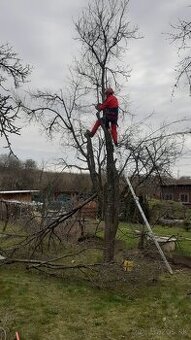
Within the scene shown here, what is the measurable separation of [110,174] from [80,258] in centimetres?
300

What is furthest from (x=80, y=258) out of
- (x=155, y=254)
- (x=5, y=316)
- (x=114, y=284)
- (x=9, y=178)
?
(x=9, y=178)

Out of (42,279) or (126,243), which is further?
(126,243)

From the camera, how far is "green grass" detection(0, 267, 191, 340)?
6680 mm

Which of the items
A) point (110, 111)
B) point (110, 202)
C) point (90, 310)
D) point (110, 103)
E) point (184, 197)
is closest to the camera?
point (90, 310)

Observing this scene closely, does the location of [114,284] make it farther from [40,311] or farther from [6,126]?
[6,126]

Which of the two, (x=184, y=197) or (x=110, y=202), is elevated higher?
(x=184, y=197)

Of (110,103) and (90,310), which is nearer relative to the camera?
(90,310)

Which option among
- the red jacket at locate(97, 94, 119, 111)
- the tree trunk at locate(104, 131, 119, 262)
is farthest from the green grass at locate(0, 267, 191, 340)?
the red jacket at locate(97, 94, 119, 111)

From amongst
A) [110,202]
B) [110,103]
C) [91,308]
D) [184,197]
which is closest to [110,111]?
[110,103]

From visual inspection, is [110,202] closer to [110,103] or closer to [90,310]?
[110,103]

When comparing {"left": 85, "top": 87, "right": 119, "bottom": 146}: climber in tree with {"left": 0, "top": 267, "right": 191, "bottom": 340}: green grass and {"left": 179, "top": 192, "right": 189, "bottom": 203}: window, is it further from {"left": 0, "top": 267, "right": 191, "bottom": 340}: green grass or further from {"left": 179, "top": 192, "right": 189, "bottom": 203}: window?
{"left": 179, "top": 192, "right": 189, "bottom": 203}: window

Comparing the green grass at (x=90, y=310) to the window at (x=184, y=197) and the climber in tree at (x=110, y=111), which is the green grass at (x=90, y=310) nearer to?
the climber in tree at (x=110, y=111)

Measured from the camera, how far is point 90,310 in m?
7.71

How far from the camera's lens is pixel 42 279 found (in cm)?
977
